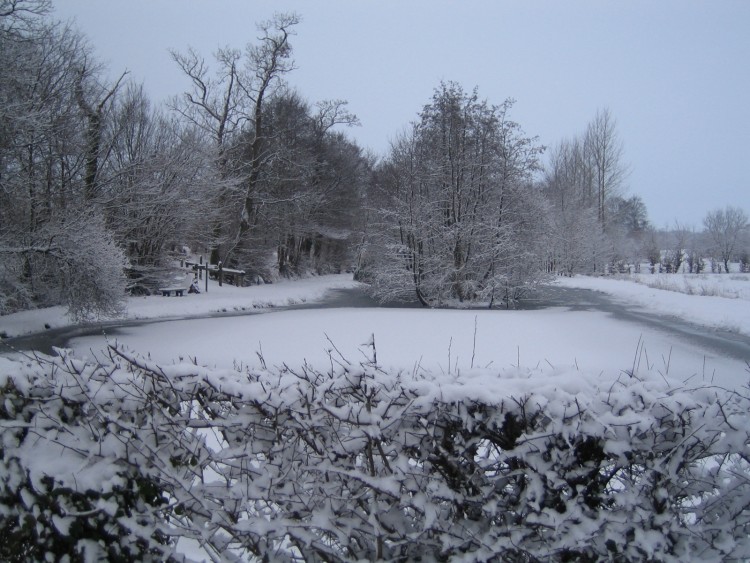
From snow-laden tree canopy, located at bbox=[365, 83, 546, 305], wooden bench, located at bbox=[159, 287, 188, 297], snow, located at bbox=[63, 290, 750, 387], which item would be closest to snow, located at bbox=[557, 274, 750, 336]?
snow, located at bbox=[63, 290, 750, 387]

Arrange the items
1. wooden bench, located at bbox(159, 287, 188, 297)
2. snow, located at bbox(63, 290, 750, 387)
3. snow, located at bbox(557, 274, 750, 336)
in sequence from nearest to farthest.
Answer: snow, located at bbox(63, 290, 750, 387)
snow, located at bbox(557, 274, 750, 336)
wooden bench, located at bbox(159, 287, 188, 297)

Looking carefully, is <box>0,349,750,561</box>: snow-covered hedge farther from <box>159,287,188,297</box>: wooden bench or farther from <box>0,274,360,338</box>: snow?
<box>159,287,188,297</box>: wooden bench

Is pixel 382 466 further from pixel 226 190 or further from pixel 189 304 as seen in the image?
pixel 226 190

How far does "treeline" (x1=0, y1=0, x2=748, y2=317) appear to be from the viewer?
42.3 feet

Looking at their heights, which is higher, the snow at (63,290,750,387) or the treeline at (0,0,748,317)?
the treeline at (0,0,748,317)

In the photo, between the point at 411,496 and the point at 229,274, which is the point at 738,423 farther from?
the point at 229,274

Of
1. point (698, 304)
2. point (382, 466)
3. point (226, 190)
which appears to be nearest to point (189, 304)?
point (226, 190)

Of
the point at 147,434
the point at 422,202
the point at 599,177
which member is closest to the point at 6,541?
the point at 147,434

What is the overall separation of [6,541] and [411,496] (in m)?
1.92

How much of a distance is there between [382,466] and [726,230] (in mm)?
58065

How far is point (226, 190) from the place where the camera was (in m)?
25.1

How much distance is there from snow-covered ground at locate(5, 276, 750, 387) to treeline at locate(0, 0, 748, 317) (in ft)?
8.26

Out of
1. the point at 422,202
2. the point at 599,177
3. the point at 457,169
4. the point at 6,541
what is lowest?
the point at 6,541

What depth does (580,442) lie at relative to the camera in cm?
173
